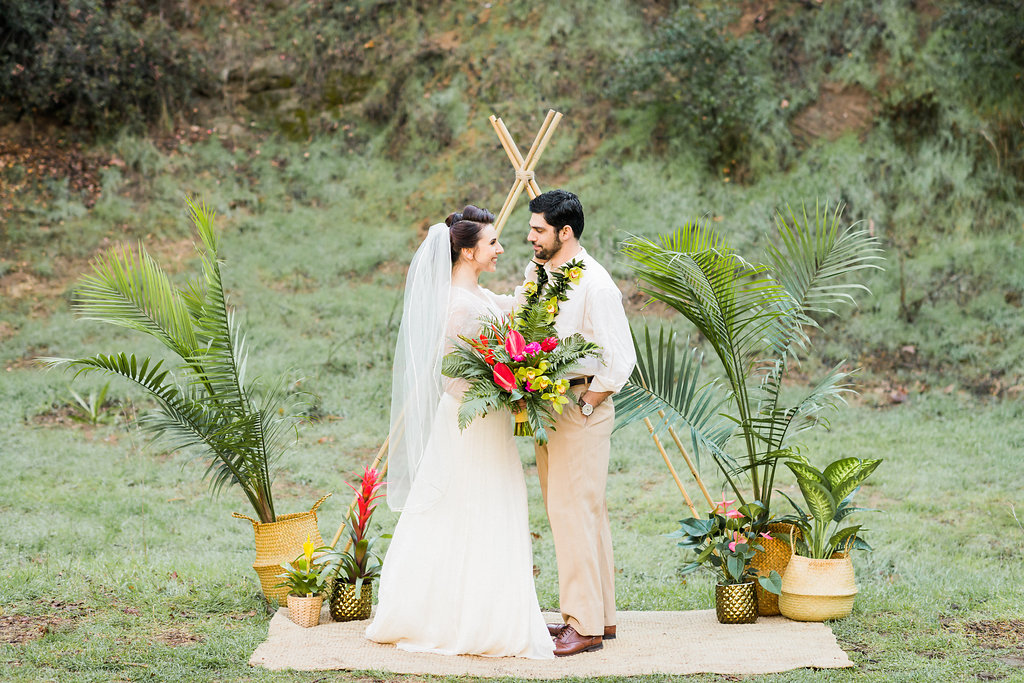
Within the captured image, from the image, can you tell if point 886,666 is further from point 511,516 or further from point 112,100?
point 112,100

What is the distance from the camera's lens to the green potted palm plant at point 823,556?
5.09m

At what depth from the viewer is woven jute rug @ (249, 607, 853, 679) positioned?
14.7 feet

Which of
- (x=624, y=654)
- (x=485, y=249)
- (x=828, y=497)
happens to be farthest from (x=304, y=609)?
(x=828, y=497)

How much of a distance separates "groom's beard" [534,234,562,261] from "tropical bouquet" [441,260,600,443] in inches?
5.8

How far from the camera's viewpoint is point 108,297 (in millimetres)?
5512

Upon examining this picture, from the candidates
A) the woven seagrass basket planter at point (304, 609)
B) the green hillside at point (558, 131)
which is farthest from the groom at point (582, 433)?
the green hillside at point (558, 131)

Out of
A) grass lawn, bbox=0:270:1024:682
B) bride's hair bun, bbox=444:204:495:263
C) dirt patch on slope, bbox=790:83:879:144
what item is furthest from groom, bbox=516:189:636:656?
dirt patch on slope, bbox=790:83:879:144

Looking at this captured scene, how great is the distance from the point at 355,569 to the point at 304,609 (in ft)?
1.17

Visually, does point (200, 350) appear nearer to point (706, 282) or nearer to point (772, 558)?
point (706, 282)

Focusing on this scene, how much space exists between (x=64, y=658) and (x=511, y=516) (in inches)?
89.9

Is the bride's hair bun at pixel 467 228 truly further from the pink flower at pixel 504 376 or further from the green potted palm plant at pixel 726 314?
the green potted palm plant at pixel 726 314

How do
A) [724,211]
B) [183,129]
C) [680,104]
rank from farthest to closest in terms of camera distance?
[183,129] → [680,104] → [724,211]

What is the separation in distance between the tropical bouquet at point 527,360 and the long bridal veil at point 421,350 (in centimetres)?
14

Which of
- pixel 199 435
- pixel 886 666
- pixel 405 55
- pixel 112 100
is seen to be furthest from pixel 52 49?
pixel 886 666
